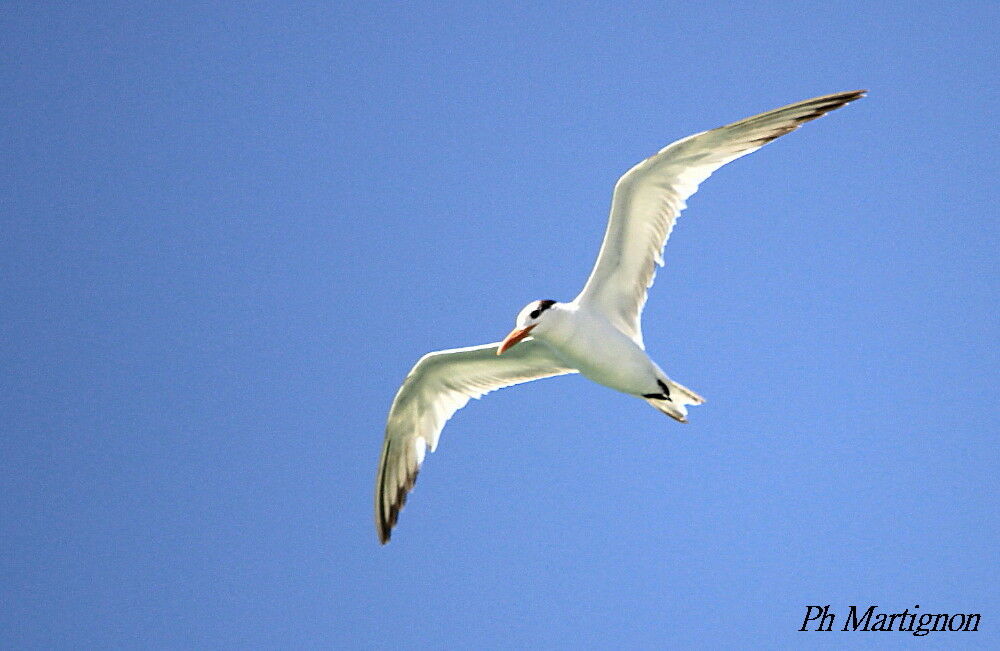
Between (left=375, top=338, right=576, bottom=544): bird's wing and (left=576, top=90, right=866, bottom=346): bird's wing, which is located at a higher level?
(left=576, top=90, right=866, bottom=346): bird's wing

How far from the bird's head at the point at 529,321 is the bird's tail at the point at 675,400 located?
48.6 inches

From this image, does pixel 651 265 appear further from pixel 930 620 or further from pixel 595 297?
pixel 930 620

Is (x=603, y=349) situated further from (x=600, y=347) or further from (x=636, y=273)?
(x=636, y=273)

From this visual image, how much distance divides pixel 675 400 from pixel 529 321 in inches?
60.2

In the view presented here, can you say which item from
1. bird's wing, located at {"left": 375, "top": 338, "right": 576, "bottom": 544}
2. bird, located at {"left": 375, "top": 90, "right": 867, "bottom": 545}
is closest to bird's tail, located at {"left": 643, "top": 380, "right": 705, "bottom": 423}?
bird, located at {"left": 375, "top": 90, "right": 867, "bottom": 545}

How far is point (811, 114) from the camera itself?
34.6 ft

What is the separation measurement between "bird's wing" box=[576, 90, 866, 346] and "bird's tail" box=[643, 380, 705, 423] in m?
0.53

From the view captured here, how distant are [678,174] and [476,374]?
9.58 ft

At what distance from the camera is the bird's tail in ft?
35.6

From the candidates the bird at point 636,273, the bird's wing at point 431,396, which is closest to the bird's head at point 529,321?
the bird at point 636,273

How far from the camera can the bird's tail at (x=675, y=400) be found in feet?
35.6

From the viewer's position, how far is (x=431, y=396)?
12.3 metres

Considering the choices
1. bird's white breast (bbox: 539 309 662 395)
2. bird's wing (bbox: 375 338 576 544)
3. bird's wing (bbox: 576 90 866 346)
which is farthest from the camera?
bird's wing (bbox: 375 338 576 544)

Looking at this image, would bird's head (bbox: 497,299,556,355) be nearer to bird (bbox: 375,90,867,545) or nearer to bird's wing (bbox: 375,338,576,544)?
bird (bbox: 375,90,867,545)
